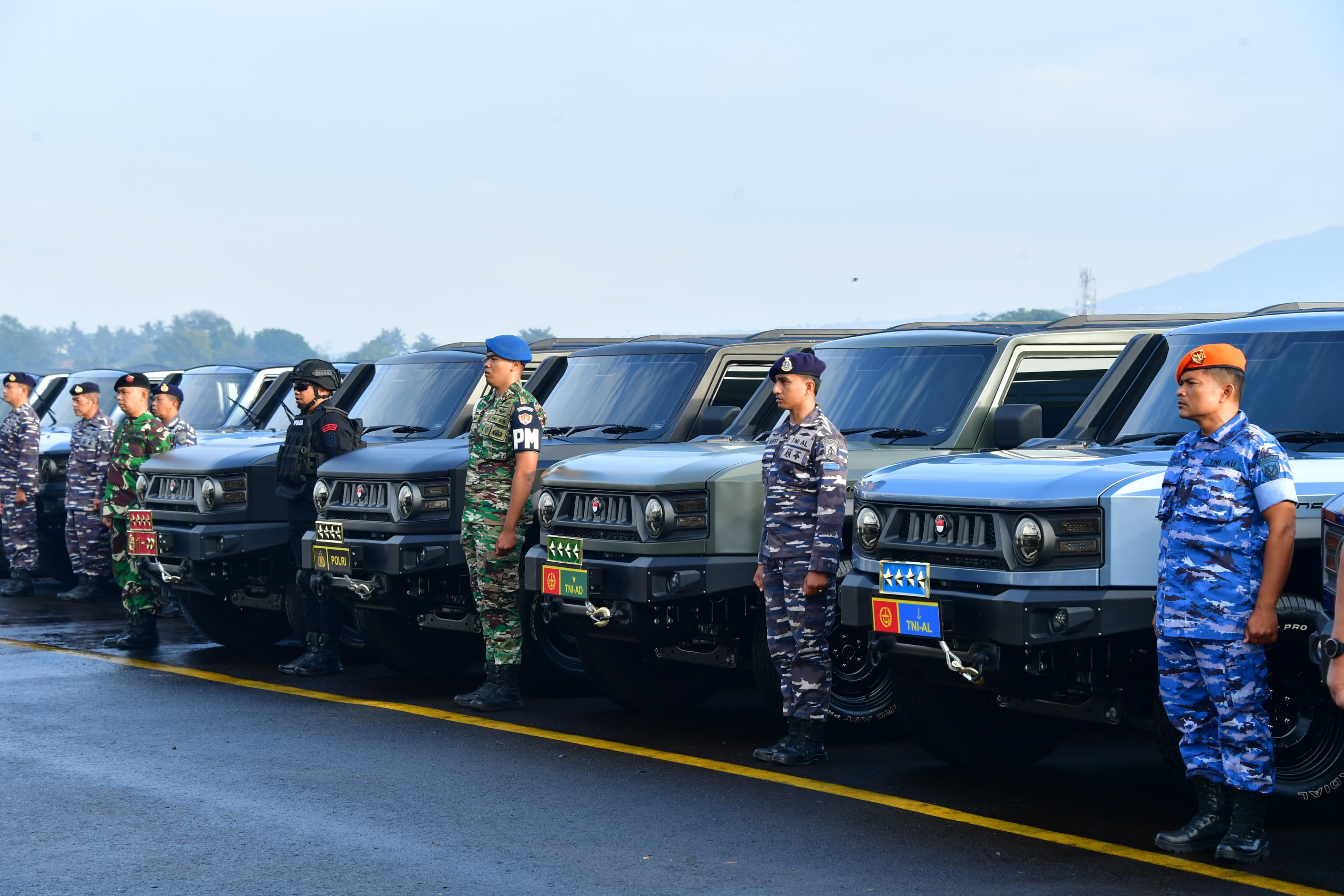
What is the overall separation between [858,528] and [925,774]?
1261 millimetres

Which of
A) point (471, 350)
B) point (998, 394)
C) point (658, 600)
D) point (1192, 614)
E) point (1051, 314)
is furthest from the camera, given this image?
point (1051, 314)

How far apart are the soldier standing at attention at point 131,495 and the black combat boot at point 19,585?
4140 millimetres

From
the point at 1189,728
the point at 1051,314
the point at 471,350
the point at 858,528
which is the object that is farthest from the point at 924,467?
the point at 1051,314

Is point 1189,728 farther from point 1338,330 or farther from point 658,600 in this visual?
point 658,600

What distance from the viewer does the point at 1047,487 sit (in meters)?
6.43

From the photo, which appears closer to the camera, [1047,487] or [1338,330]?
[1047,487]

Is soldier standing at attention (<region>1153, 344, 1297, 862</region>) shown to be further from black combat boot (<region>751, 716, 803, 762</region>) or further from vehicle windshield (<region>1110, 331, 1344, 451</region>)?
black combat boot (<region>751, 716, 803, 762</region>)

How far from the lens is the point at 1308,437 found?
6848 mm

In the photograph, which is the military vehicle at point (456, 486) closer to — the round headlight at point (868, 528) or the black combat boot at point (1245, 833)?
the round headlight at point (868, 528)

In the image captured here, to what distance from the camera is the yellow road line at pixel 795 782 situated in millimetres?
5798

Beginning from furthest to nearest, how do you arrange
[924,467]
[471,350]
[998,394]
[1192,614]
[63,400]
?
[63,400] → [471,350] → [998,394] → [924,467] → [1192,614]

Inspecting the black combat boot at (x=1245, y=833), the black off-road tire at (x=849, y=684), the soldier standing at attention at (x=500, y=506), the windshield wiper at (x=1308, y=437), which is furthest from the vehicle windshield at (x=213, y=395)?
the black combat boot at (x=1245, y=833)

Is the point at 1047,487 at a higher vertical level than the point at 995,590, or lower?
higher

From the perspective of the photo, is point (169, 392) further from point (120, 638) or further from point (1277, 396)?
point (1277, 396)
